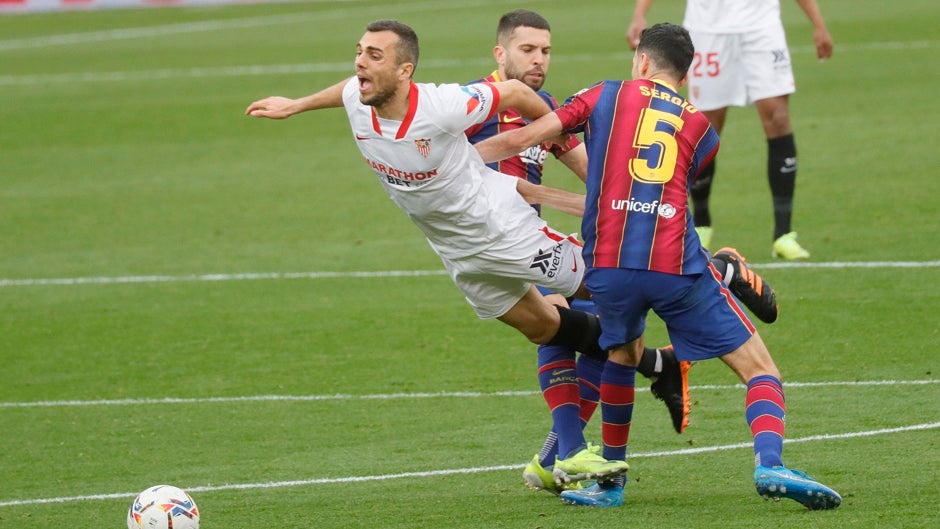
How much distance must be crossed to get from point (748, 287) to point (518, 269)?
0.99 metres

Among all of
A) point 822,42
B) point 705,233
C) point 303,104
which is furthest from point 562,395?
point 822,42

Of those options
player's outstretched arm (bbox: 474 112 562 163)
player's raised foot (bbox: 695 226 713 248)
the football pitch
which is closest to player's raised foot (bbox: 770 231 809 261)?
the football pitch

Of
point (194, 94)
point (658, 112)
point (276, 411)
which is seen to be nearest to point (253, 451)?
point (276, 411)

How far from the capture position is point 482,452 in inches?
298

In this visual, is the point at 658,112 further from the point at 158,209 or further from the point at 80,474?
the point at 158,209

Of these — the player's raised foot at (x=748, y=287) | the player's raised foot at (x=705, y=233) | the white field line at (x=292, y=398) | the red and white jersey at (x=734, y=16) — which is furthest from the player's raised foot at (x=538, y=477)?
the red and white jersey at (x=734, y=16)

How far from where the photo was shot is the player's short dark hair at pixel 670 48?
20.1ft

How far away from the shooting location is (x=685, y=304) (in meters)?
6.01

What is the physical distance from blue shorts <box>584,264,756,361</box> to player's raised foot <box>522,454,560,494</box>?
99 centimetres

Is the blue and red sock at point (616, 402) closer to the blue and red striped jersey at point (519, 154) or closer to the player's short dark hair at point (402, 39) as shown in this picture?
the blue and red striped jersey at point (519, 154)

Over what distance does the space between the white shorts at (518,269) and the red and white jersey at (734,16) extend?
15.7 feet

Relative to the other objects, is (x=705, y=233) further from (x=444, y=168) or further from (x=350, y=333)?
(x=444, y=168)

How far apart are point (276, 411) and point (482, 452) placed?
4.95ft

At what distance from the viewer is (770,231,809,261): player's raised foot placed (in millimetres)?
11039
